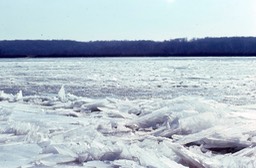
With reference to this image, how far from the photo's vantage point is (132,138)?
4.99 meters

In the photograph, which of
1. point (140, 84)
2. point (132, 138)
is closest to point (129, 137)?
point (132, 138)

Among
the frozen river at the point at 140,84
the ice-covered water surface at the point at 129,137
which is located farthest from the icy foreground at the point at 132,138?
the frozen river at the point at 140,84

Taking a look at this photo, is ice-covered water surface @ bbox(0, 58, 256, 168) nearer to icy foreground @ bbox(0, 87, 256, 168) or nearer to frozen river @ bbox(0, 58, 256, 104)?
icy foreground @ bbox(0, 87, 256, 168)

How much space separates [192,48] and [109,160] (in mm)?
75293

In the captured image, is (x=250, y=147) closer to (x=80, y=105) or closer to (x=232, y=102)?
(x=80, y=105)

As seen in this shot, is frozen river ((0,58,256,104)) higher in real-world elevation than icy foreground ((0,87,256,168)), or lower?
lower

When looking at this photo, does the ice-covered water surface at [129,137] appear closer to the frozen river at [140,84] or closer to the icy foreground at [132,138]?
the icy foreground at [132,138]

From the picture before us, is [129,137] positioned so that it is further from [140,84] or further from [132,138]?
[140,84]

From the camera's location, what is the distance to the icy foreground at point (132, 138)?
3566mm

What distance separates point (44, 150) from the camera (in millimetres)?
3936

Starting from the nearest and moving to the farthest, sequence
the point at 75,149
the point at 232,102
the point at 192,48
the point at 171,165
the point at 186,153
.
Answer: the point at 171,165 < the point at 186,153 < the point at 75,149 < the point at 232,102 < the point at 192,48

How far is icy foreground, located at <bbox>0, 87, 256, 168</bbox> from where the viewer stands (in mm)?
3566

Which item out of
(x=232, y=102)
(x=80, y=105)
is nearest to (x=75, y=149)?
(x=80, y=105)

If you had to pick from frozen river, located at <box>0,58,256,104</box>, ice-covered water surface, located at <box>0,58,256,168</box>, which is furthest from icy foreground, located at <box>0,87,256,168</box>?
frozen river, located at <box>0,58,256,104</box>
